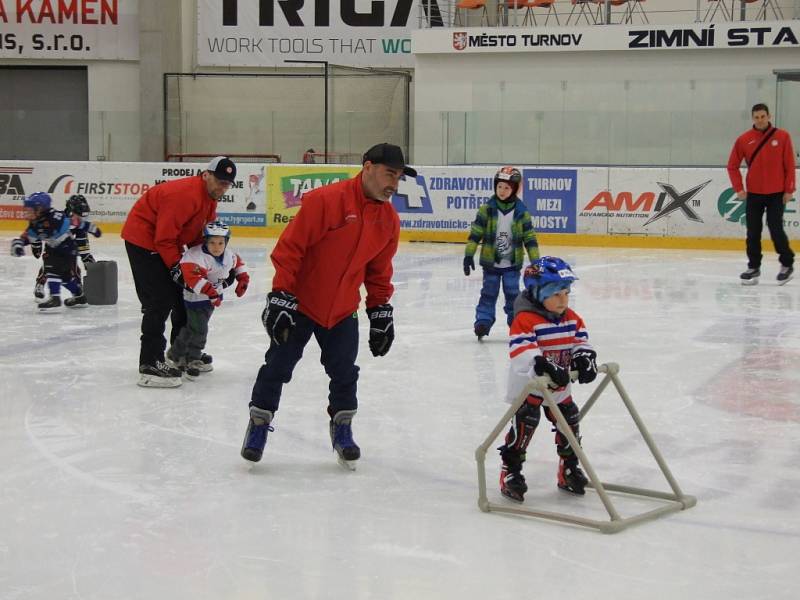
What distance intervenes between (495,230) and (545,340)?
3.85 m

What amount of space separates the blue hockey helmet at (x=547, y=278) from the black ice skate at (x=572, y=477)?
67 cm

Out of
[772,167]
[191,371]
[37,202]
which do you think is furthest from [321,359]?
[772,167]

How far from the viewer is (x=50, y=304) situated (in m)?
9.55

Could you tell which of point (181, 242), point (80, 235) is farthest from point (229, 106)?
point (181, 242)

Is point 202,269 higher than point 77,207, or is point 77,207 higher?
point 77,207

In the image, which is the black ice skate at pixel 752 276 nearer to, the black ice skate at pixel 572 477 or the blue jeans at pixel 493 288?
the blue jeans at pixel 493 288

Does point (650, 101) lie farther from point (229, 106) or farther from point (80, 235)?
point (80, 235)

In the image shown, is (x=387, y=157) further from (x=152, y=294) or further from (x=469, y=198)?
(x=469, y=198)

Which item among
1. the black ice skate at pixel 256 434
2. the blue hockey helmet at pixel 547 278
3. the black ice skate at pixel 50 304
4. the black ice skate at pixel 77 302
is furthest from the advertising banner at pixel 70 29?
the blue hockey helmet at pixel 547 278

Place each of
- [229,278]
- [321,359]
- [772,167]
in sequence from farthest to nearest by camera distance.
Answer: [772,167]
[229,278]
[321,359]

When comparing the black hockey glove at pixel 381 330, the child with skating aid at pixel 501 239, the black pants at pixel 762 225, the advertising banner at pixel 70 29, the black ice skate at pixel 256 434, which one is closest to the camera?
the black hockey glove at pixel 381 330

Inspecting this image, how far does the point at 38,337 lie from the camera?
8312 mm

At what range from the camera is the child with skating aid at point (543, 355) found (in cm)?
416

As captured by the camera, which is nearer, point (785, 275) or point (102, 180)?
point (785, 275)
